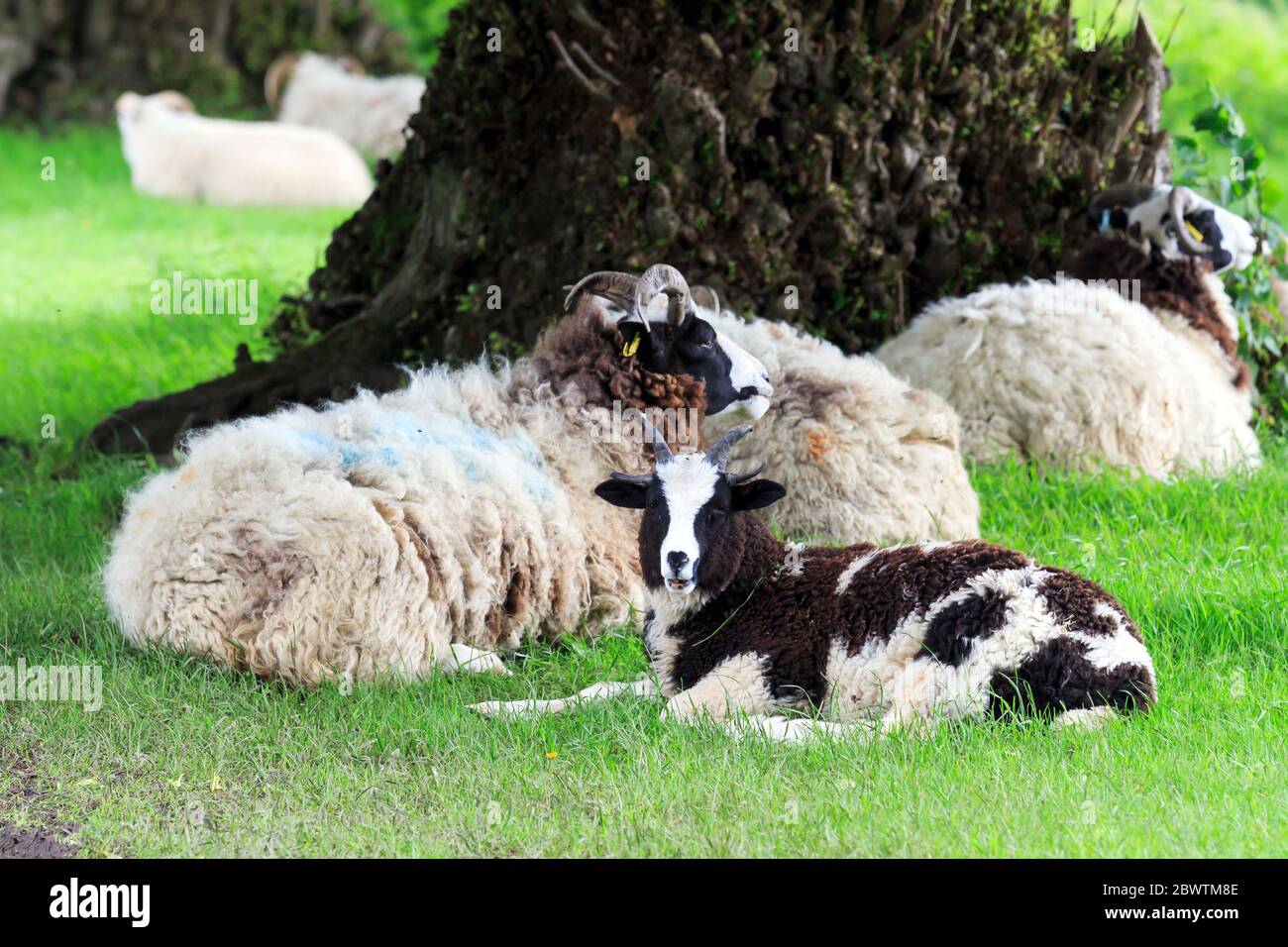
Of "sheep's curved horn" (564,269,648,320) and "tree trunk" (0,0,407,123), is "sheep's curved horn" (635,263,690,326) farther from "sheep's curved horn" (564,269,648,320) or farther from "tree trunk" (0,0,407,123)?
"tree trunk" (0,0,407,123)

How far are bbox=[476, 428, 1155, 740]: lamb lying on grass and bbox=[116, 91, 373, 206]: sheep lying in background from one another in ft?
43.8

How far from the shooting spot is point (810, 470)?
6824mm

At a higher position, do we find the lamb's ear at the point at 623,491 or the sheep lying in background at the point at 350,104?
the sheep lying in background at the point at 350,104

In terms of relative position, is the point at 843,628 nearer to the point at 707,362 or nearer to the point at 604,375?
the point at 707,362

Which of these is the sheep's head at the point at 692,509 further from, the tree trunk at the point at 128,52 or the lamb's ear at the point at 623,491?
the tree trunk at the point at 128,52

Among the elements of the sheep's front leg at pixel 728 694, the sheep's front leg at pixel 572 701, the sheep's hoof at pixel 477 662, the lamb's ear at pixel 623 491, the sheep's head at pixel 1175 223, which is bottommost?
the sheep's hoof at pixel 477 662

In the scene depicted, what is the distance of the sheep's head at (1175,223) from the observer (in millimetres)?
8602

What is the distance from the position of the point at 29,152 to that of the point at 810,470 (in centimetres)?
1550

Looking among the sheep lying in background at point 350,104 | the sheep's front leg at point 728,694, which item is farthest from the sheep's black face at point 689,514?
the sheep lying in background at point 350,104

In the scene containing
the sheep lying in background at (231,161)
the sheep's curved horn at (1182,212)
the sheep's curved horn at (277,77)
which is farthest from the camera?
the sheep's curved horn at (277,77)

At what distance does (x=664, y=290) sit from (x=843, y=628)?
6.69 ft

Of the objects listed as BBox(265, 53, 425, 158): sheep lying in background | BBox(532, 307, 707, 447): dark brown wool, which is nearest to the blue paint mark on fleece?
BBox(532, 307, 707, 447): dark brown wool

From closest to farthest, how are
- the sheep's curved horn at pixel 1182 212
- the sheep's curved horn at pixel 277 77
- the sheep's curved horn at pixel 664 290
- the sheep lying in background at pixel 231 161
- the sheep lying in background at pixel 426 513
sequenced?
the sheep lying in background at pixel 426 513
the sheep's curved horn at pixel 664 290
the sheep's curved horn at pixel 1182 212
the sheep lying in background at pixel 231 161
the sheep's curved horn at pixel 277 77

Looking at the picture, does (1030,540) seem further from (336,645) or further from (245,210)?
(245,210)
